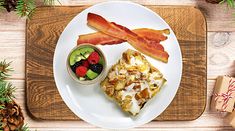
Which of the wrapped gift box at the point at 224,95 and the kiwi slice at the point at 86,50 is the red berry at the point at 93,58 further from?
the wrapped gift box at the point at 224,95

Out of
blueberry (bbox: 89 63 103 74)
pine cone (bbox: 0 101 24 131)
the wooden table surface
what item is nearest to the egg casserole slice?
blueberry (bbox: 89 63 103 74)

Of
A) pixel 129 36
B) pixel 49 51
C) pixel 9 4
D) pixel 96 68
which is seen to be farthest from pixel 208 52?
pixel 9 4

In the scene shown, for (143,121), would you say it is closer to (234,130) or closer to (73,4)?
(234,130)

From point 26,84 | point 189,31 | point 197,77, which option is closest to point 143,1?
point 189,31

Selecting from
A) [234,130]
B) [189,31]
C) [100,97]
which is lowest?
[234,130]

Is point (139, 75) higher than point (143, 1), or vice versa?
point (143, 1)

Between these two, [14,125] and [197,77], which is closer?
[14,125]

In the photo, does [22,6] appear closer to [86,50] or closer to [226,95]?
[86,50]

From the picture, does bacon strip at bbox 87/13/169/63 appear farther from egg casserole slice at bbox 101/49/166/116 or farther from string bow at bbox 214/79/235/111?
string bow at bbox 214/79/235/111
